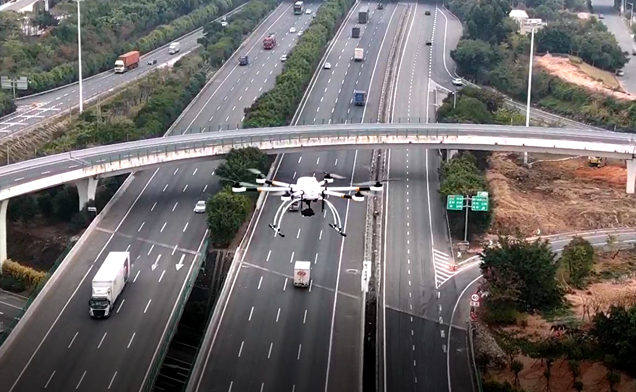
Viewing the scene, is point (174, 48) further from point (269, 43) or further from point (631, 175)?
point (631, 175)

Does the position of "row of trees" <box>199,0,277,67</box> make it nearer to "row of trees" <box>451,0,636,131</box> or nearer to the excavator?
"row of trees" <box>451,0,636,131</box>

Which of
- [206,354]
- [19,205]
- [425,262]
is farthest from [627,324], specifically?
[19,205]

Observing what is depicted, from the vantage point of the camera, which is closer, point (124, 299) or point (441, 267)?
point (124, 299)

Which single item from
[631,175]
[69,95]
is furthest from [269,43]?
[631,175]

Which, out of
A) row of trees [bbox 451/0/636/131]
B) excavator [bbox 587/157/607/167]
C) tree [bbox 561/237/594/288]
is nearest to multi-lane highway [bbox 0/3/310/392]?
tree [bbox 561/237/594/288]

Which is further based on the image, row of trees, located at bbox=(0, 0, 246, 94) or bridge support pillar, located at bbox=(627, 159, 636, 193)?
row of trees, located at bbox=(0, 0, 246, 94)

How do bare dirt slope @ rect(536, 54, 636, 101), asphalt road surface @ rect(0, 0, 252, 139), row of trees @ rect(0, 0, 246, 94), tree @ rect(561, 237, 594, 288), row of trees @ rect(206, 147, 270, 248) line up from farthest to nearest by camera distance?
bare dirt slope @ rect(536, 54, 636, 101) < row of trees @ rect(0, 0, 246, 94) < asphalt road surface @ rect(0, 0, 252, 139) < row of trees @ rect(206, 147, 270, 248) < tree @ rect(561, 237, 594, 288)
